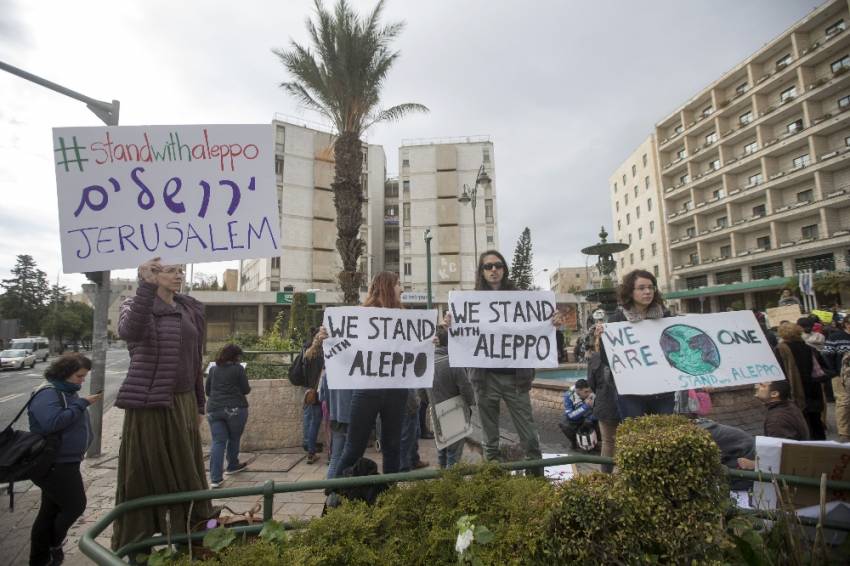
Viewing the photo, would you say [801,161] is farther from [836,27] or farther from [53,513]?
[53,513]

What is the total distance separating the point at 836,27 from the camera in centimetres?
3206

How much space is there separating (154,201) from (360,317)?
168 centimetres

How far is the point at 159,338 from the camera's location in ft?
8.72

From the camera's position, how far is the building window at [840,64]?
31438mm

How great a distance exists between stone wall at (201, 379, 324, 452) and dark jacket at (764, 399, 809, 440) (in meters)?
5.36

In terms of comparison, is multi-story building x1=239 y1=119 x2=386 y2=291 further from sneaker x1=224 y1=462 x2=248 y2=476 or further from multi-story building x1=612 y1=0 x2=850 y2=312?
sneaker x1=224 y1=462 x2=248 y2=476

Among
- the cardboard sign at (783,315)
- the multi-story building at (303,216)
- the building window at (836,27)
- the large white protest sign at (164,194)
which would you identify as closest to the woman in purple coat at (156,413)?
the large white protest sign at (164,194)

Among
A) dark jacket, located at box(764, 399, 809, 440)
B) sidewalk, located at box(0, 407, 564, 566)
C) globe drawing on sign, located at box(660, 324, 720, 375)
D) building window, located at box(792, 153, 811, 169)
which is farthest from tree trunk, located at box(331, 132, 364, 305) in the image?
building window, located at box(792, 153, 811, 169)

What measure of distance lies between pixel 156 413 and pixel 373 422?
1388 mm

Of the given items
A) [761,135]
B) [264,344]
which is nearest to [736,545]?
[264,344]

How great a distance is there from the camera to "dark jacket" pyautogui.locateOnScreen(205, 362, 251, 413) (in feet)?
16.8

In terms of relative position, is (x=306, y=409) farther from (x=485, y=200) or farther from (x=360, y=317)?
(x=485, y=200)

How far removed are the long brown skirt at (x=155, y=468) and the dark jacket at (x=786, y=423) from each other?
4.70 meters

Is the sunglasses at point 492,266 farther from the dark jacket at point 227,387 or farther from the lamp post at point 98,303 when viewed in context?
the lamp post at point 98,303
